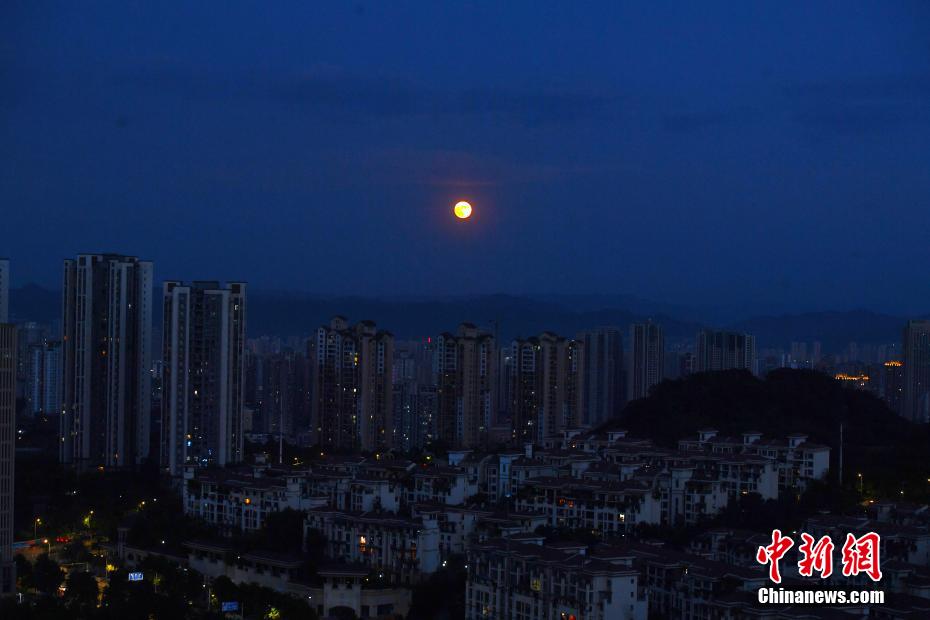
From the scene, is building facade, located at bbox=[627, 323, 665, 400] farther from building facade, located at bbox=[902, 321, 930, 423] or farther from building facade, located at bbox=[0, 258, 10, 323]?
building facade, located at bbox=[0, 258, 10, 323]

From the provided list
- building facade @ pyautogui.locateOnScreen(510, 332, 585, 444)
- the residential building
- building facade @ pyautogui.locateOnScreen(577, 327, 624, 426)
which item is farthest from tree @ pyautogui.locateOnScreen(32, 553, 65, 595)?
building facade @ pyautogui.locateOnScreen(577, 327, 624, 426)

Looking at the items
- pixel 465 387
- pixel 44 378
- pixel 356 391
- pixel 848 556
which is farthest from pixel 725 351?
pixel 848 556

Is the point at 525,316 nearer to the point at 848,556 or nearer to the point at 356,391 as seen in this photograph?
the point at 356,391

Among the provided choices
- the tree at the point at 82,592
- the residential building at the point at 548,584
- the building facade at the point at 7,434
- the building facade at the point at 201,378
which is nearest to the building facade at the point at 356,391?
the building facade at the point at 201,378

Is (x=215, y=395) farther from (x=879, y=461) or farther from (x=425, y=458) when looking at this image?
(x=879, y=461)

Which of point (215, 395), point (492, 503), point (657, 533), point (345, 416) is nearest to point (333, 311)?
point (345, 416)
